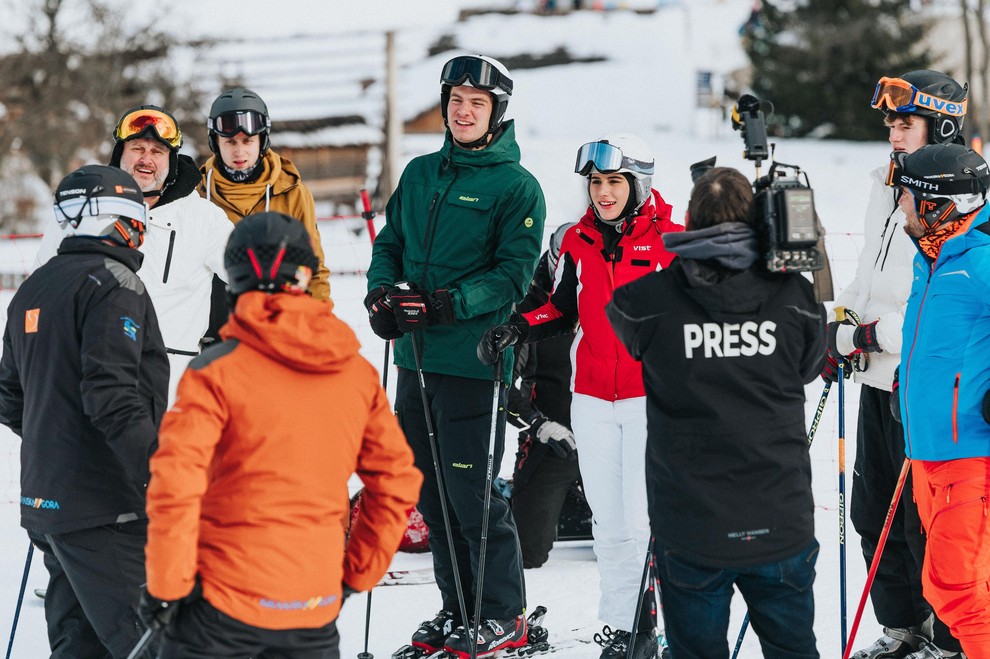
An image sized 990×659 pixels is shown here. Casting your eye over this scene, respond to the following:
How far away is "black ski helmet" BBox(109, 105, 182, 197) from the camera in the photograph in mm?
4438

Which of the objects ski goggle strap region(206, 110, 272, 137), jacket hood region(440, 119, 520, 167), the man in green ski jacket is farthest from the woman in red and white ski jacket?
ski goggle strap region(206, 110, 272, 137)

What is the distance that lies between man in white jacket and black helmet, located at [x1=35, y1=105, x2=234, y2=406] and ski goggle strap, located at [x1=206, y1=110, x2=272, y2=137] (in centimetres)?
20

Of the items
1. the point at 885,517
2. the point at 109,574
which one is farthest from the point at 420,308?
the point at 885,517

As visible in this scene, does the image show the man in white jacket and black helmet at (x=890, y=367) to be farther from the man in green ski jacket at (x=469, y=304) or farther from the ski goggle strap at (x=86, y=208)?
the ski goggle strap at (x=86, y=208)

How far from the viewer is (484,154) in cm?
444

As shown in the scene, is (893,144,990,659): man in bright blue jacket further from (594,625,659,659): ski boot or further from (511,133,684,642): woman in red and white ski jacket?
(594,625,659,659): ski boot

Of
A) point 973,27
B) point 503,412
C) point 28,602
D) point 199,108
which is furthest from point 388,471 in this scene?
point 973,27

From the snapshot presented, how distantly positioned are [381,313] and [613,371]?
0.93 meters

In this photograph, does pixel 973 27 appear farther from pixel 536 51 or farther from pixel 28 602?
pixel 28 602

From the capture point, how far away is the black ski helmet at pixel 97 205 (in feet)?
10.9

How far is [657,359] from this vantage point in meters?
3.01

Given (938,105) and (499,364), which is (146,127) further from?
(938,105)

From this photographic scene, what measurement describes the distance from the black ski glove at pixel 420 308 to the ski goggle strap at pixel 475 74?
84cm

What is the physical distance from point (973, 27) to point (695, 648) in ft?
109
